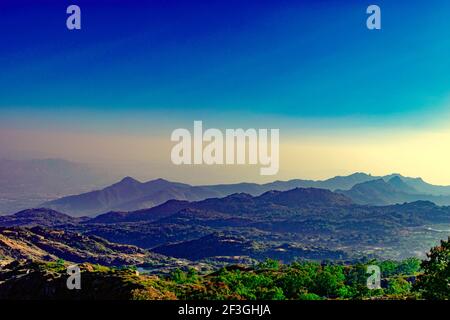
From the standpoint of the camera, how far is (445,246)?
176 ft

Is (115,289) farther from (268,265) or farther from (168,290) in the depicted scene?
(268,265)
